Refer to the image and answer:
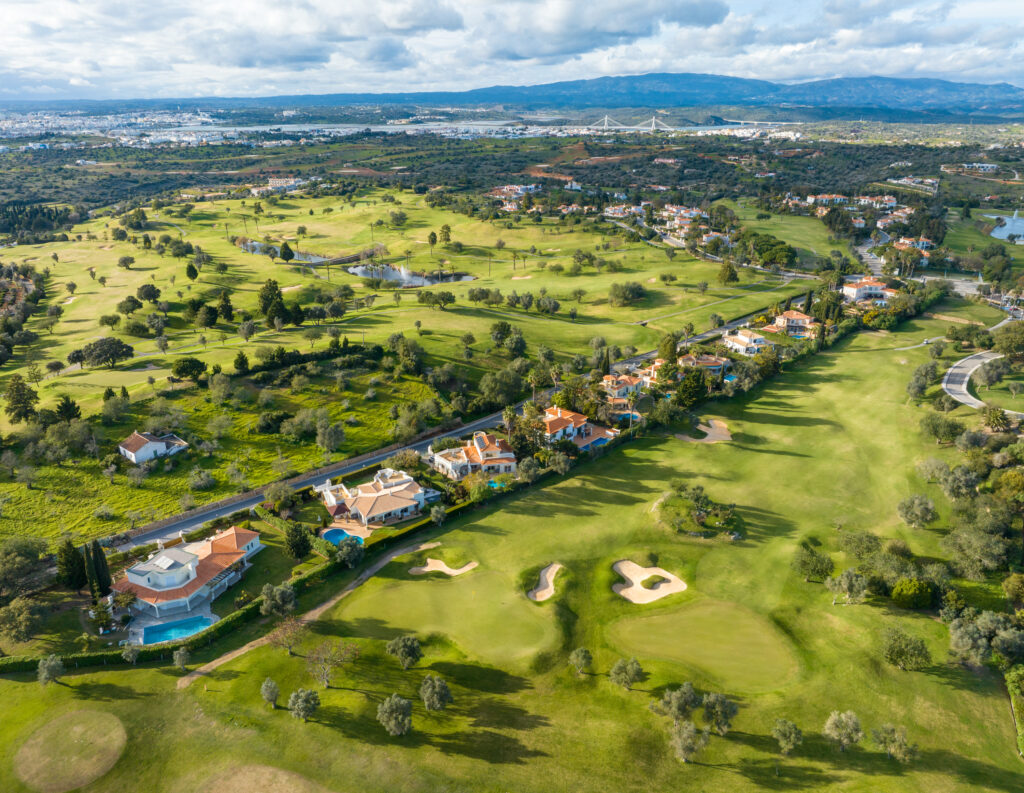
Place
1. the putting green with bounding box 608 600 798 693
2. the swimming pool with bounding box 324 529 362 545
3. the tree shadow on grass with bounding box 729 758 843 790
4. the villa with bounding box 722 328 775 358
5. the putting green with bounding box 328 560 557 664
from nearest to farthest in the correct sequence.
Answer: the tree shadow on grass with bounding box 729 758 843 790, the putting green with bounding box 608 600 798 693, the putting green with bounding box 328 560 557 664, the swimming pool with bounding box 324 529 362 545, the villa with bounding box 722 328 775 358

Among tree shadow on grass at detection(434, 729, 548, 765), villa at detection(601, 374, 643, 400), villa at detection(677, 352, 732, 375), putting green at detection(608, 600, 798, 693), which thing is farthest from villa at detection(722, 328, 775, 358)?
tree shadow on grass at detection(434, 729, 548, 765)

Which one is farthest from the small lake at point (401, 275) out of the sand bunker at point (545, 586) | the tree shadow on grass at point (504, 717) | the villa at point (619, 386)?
the tree shadow on grass at point (504, 717)

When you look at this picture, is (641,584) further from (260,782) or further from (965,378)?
(965,378)

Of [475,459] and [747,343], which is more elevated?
[747,343]

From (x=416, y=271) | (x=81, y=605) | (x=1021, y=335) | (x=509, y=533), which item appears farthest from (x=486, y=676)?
(x=416, y=271)

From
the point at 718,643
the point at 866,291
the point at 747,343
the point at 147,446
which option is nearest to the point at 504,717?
the point at 718,643

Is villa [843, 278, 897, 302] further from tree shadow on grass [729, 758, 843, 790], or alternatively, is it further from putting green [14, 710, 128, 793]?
putting green [14, 710, 128, 793]

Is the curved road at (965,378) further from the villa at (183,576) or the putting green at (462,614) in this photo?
the villa at (183,576)
